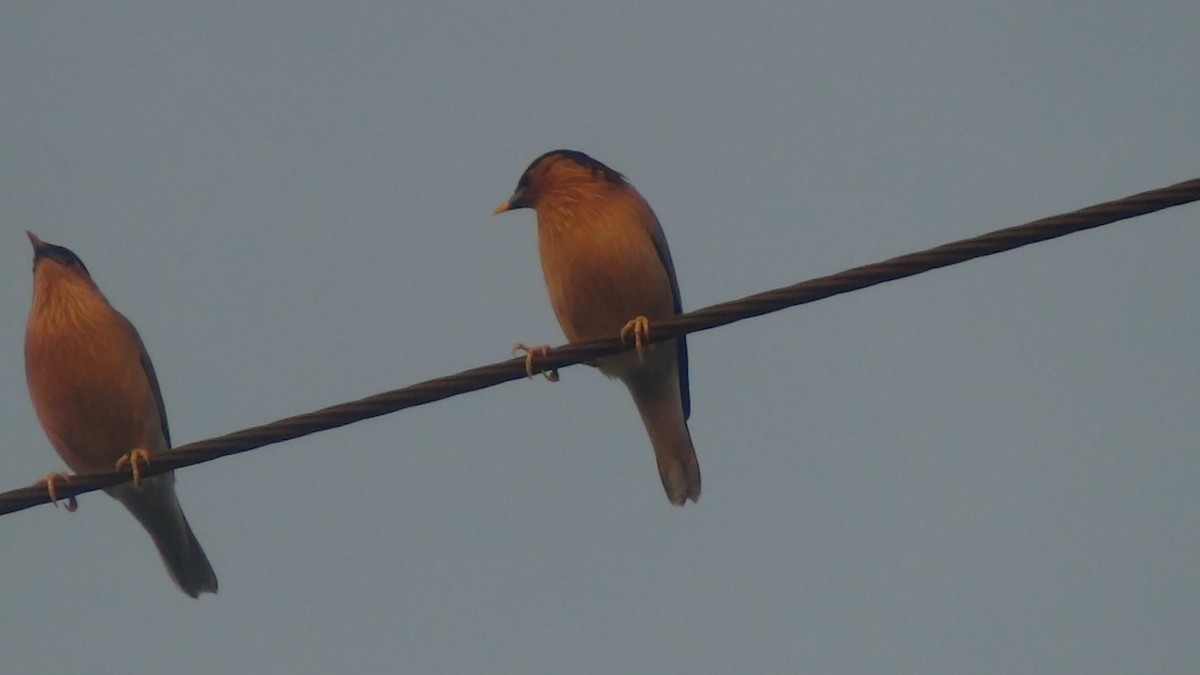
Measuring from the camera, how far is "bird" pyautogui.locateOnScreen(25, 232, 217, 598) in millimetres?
7488

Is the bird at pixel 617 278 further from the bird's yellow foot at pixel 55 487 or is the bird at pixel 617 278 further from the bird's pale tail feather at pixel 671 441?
the bird's yellow foot at pixel 55 487

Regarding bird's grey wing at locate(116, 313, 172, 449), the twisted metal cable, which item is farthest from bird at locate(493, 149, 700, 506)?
bird's grey wing at locate(116, 313, 172, 449)

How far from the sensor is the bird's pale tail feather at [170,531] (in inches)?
307

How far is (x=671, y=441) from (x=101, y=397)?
2496 mm

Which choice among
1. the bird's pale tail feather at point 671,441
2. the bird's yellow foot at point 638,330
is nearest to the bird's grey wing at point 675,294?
the bird's pale tail feather at point 671,441

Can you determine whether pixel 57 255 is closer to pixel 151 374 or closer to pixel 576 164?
pixel 151 374

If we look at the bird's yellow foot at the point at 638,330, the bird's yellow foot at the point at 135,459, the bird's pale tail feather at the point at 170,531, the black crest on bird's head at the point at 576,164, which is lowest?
the bird's pale tail feather at the point at 170,531

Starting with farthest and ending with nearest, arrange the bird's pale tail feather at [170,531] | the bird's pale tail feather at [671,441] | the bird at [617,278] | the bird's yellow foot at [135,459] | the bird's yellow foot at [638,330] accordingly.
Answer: the bird's pale tail feather at [170,531]
the bird's pale tail feather at [671,441]
the bird at [617,278]
the bird's yellow foot at [135,459]
the bird's yellow foot at [638,330]

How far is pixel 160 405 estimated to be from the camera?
7941 mm

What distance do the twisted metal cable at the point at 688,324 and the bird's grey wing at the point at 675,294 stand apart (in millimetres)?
1562

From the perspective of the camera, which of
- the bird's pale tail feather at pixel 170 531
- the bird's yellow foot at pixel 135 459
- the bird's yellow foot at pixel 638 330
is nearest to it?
the bird's yellow foot at pixel 638 330

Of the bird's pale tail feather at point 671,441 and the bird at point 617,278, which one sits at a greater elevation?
the bird at point 617,278

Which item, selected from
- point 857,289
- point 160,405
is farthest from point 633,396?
point 857,289

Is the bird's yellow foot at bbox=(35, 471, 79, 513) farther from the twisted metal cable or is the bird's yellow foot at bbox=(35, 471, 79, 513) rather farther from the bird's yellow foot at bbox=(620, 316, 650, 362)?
the bird's yellow foot at bbox=(620, 316, 650, 362)
